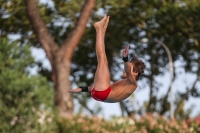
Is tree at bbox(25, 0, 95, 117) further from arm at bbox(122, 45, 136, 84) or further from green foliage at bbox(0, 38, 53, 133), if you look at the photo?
arm at bbox(122, 45, 136, 84)

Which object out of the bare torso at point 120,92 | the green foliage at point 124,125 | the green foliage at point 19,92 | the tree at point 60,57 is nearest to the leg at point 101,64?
the bare torso at point 120,92

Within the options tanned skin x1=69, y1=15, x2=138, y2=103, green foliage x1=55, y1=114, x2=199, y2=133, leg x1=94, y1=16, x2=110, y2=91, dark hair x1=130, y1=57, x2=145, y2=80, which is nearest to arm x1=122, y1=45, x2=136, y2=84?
tanned skin x1=69, y1=15, x2=138, y2=103

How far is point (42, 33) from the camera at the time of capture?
2712cm

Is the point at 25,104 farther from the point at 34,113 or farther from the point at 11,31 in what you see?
the point at 11,31

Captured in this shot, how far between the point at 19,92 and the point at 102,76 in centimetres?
1130

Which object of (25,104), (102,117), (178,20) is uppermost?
(25,104)

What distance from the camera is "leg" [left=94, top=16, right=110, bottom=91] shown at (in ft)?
25.7

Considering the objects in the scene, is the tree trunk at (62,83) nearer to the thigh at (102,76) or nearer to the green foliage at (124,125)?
the green foliage at (124,125)

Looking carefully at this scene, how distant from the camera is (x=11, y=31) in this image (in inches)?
1469

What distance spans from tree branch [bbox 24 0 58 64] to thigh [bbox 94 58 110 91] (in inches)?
748

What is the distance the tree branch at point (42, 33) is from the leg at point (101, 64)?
1893cm

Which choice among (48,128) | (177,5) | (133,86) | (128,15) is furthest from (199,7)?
(133,86)

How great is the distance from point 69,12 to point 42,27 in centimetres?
1086

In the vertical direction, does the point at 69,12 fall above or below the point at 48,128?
below
